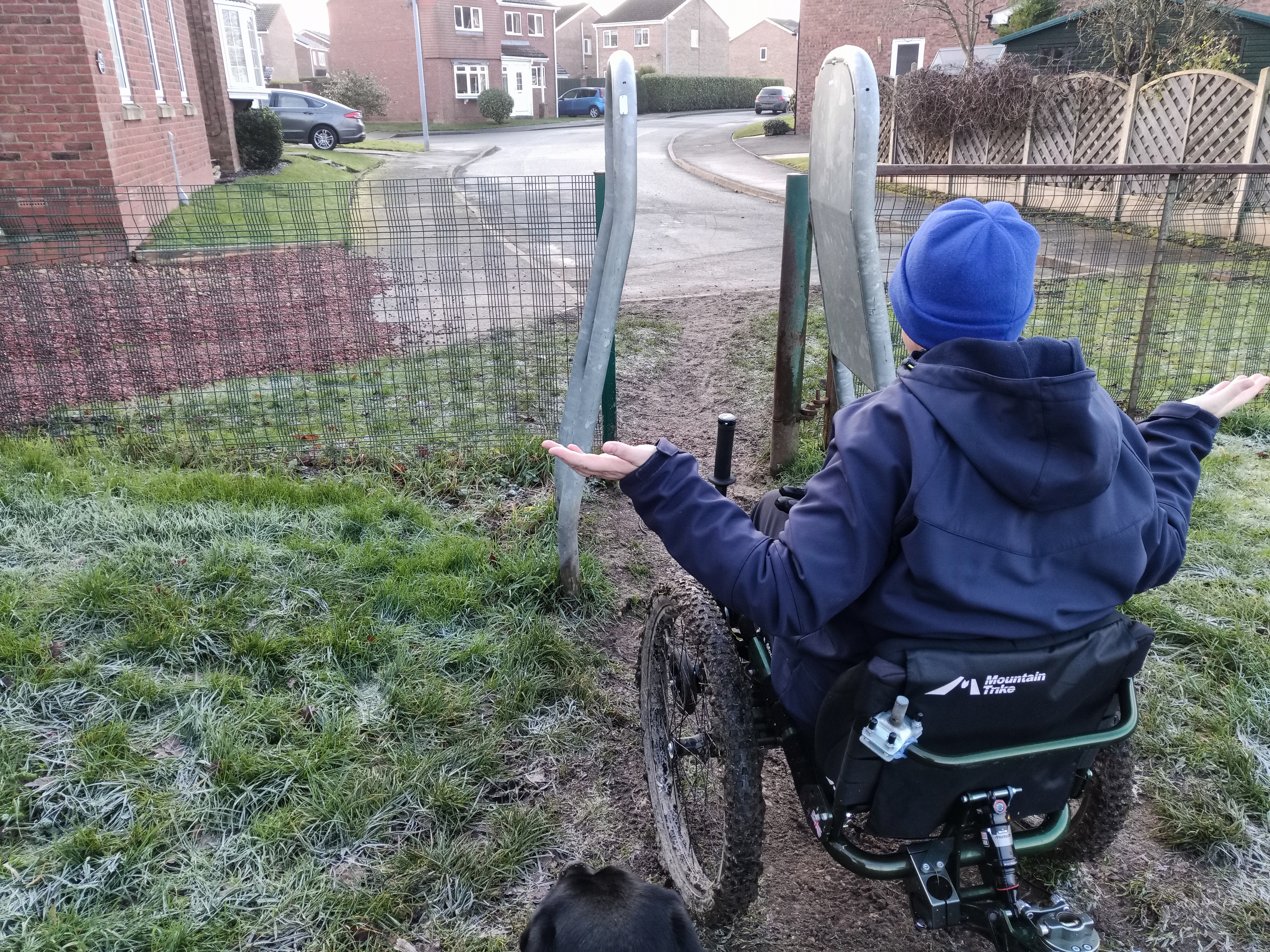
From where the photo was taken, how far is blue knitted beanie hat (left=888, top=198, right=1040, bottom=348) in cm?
154

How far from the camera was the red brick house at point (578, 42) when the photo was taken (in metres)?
70.8

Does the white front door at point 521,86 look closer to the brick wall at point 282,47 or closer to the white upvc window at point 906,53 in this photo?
the brick wall at point 282,47

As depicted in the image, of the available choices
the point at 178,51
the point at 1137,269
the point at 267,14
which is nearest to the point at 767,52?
the point at 267,14

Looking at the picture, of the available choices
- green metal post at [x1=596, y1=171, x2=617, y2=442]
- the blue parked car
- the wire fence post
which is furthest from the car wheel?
the wire fence post

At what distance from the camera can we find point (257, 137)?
18.4 meters

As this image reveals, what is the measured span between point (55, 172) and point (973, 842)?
1089cm

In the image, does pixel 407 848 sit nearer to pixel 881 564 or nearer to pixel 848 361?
pixel 881 564

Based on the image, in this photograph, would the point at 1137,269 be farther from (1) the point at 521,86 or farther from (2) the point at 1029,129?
(1) the point at 521,86

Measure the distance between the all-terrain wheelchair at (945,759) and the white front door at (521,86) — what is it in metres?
55.4

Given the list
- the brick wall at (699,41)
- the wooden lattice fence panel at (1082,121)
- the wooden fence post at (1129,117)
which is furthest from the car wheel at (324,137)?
the brick wall at (699,41)

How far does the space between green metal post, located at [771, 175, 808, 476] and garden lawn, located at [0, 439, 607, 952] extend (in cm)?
131

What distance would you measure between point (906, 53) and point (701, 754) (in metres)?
32.1

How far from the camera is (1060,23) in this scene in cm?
2028

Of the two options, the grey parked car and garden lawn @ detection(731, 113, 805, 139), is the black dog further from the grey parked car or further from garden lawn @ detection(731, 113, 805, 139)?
garden lawn @ detection(731, 113, 805, 139)
